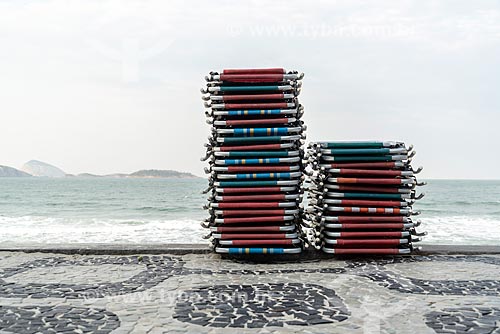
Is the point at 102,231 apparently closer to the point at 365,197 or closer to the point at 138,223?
the point at 138,223

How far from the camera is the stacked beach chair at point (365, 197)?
7570mm

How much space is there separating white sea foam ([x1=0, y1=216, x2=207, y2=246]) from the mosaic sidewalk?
10.2 metres

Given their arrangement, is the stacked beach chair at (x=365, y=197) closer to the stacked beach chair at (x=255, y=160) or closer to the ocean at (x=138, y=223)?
the stacked beach chair at (x=255, y=160)

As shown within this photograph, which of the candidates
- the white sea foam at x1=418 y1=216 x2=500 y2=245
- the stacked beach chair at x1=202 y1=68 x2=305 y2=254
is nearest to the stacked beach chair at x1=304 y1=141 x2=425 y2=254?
the stacked beach chair at x1=202 y1=68 x2=305 y2=254

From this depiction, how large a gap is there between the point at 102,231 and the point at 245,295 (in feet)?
60.2

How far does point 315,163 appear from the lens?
310 inches

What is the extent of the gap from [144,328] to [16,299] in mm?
1699

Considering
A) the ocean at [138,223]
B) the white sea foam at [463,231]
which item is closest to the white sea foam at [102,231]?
the ocean at [138,223]

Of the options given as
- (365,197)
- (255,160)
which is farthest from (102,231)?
(365,197)

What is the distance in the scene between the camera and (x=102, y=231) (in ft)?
74.8

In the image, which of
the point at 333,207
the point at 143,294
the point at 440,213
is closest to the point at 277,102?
the point at 333,207

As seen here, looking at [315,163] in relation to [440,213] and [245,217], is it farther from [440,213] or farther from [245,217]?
[440,213]

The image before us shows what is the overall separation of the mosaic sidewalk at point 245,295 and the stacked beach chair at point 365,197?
260mm

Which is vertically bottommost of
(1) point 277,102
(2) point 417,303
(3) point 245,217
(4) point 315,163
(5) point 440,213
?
(5) point 440,213
